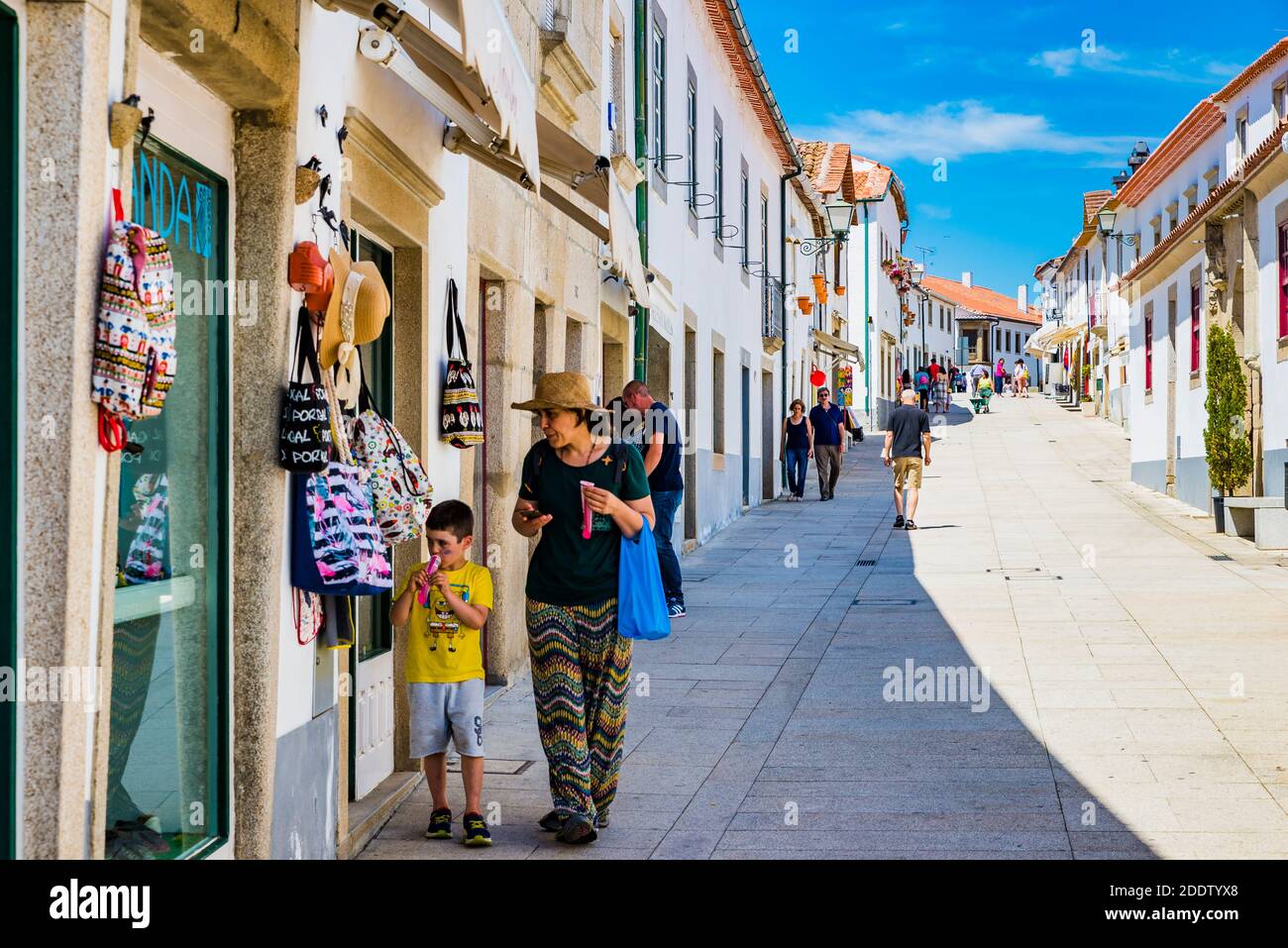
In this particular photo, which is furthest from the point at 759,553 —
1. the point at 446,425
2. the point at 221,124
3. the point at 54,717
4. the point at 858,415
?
the point at 858,415

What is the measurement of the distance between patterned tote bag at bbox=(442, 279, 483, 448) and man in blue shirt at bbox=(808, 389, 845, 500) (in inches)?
677

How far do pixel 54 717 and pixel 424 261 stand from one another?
4283 millimetres

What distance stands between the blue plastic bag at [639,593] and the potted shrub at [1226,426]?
14.0 meters

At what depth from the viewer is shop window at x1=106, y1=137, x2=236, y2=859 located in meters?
4.13

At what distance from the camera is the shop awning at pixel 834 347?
35.0 m

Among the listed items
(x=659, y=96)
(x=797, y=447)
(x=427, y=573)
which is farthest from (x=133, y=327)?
(x=797, y=447)

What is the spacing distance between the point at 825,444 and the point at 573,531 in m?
19.3

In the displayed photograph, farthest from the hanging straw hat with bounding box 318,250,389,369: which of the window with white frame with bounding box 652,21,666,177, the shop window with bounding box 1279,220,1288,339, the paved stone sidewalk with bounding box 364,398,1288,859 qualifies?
the shop window with bounding box 1279,220,1288,339

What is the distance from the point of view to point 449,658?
5895mm

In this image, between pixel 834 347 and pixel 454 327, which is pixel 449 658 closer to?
pixel 454 327

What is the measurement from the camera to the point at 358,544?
5145 mm

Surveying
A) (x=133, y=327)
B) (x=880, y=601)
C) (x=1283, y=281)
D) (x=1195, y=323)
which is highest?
(x=1195, y=323)

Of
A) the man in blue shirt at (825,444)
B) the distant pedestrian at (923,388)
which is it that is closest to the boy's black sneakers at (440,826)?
the man in blue shirt at (825,444)
